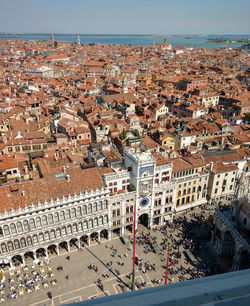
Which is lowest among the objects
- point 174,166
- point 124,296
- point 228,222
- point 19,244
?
point 19,244

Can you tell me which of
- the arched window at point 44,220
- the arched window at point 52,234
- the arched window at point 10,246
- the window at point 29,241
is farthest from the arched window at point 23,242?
the arched window at point 52,234

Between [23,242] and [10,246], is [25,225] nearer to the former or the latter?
[23,242]

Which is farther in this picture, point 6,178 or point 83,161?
point 83,161

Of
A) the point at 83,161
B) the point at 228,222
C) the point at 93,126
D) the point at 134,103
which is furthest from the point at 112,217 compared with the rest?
the point at 134,103

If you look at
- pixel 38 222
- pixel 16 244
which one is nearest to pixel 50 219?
pixel 38 222

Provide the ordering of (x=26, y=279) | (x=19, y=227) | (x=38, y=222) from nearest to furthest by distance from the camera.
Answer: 1. (x=19, y=227)
2. (x=26, y=279)
3. (x=38, y=222)

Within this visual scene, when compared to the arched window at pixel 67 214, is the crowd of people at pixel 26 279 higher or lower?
lower

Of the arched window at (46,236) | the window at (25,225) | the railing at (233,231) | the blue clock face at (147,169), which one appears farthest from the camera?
the blue clock face at (147,169)

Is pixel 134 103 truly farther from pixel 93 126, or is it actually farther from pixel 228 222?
pixel 228 222

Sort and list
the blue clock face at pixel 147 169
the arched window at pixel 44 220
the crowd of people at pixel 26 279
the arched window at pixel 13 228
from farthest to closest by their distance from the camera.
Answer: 1. the blue clock face at pixel 147 169
2. the arched window at pixel 44 220
3. the arched window at pixel 13 228
4. the crowd of people at pixel 26 279

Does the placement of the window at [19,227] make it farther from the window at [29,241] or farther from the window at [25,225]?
the window at [29,241]

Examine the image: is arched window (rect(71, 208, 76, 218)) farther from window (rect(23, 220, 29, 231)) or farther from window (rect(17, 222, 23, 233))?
window (rect(17, 222, 23, 233))
